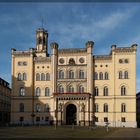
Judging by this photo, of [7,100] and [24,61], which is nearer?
[24,61]

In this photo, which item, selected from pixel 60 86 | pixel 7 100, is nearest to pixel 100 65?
pixel 60 86

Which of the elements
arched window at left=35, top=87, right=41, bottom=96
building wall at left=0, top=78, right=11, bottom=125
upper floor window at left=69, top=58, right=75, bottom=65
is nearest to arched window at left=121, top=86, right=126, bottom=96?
upper floor window at left=69, top=58, right=75, bottom=65

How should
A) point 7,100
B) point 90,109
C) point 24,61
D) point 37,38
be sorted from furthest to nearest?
point 7,100 < point 37,38 < point 24,61 < point 90,109

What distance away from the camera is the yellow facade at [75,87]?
84.9 metres

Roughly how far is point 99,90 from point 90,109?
5908 mm

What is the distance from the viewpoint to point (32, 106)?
293 ft

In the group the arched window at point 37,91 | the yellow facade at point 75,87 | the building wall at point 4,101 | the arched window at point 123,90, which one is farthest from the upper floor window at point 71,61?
the building wall at point 4,101

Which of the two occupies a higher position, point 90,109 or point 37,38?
point 37,38

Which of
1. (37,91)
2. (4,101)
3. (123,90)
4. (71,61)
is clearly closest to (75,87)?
(71,61)

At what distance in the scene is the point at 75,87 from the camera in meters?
87.6

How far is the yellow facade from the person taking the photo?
278 feet

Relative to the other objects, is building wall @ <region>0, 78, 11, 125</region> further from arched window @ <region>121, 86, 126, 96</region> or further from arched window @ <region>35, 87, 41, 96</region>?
arched window @ <region>121, 86, 126, 96</region>

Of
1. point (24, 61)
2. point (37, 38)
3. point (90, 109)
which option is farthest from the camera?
point (37, 38)

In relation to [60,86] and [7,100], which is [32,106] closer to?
[60,86]
